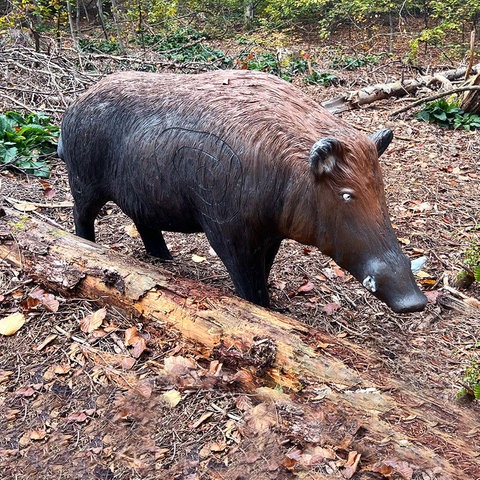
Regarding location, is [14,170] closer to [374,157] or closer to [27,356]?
[27,356]

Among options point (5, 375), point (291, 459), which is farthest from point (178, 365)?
point (5, 375)

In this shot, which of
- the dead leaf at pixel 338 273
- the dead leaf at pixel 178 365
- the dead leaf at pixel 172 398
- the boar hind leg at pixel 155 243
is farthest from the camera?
the dead leaf at pixel 338 273

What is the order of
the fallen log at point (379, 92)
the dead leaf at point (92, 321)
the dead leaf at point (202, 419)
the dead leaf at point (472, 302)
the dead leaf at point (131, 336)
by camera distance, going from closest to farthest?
the dead leaf at point (202, 419), the dead leaf at point (131, 336), the dead leaf at point (92, 321), the dead leaf at point (472, 302), the fallen log at point (379, 92)

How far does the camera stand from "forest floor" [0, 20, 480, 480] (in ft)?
7.25

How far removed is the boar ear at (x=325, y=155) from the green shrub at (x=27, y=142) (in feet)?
12.6

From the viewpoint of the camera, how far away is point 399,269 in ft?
7.71

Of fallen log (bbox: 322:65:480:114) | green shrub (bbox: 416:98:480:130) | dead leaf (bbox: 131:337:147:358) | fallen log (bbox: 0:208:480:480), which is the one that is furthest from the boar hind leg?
green shrub (bbox: 416:98:480:130)

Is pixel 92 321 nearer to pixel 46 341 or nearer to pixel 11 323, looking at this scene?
pixel 46 341

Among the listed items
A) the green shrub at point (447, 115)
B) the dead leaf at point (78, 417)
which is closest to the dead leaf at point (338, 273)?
the dead leaf at point (78, 417)

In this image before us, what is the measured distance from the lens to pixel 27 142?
5672mm

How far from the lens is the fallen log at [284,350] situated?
83.5 inches

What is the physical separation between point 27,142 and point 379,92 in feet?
17.3

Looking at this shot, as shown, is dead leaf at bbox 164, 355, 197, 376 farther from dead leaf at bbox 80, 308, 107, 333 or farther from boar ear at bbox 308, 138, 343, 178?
boar ear at bbox 308, 138, 343, 178

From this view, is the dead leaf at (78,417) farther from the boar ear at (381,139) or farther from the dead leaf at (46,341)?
the boar ear at (381,139)
